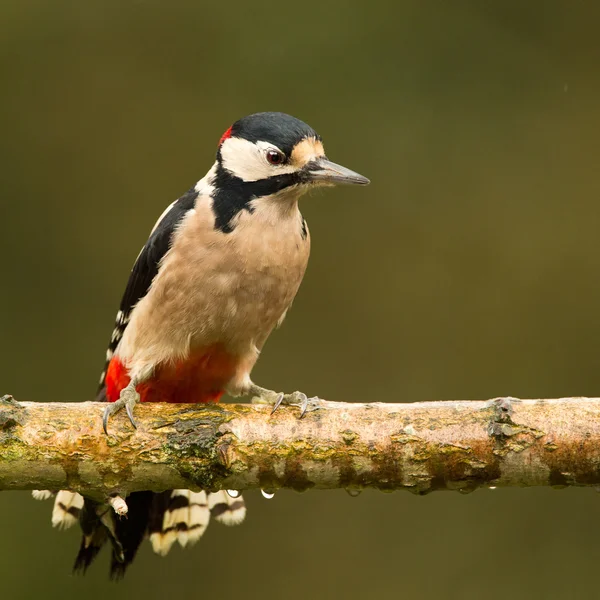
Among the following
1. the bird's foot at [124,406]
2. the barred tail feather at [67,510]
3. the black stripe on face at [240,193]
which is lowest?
the barred tail feather at [67,510]

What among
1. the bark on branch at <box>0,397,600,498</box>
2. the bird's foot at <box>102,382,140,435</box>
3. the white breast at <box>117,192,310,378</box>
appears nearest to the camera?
the bark on branch at <box>0,397,600,498</box>

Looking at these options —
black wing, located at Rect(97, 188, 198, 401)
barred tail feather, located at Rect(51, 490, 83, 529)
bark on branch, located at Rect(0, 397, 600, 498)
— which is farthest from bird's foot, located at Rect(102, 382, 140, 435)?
barred tail feather, located at Rect(51, 490, 83, 529)

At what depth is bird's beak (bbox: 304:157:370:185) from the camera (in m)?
3.33

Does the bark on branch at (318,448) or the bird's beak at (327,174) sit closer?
the bark on branch at (318,448)

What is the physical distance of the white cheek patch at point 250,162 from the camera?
132 inches

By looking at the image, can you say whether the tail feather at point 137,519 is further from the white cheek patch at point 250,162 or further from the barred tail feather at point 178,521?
the white cheek patch at point 250,162

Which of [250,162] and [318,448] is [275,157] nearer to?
[250,162]

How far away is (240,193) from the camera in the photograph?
3.40 metres

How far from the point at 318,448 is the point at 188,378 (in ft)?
2.73

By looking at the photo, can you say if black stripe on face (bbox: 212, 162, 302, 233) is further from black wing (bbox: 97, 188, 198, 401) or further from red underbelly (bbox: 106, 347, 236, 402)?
red underbelly (bbox: 106, 347, 236, 402)

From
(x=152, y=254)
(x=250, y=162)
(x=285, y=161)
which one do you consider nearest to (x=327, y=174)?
(x=285, y=161)

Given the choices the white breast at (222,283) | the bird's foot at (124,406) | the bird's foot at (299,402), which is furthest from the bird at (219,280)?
the bird's foot at (299,402)

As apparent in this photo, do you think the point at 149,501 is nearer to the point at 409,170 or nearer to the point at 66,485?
the point at 66,485

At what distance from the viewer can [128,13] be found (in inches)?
254
